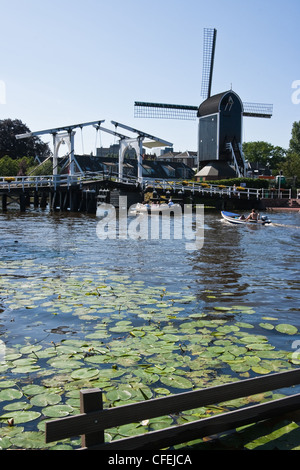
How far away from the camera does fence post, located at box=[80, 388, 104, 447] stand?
10.6ft

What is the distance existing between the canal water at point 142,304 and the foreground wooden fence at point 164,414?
4.50 ft

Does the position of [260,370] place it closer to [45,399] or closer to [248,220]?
[45,399]

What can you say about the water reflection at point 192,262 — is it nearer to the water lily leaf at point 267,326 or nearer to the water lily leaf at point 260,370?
the water lily leaf at point 267,326

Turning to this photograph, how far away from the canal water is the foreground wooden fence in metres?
1.37

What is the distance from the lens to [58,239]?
20641 mm

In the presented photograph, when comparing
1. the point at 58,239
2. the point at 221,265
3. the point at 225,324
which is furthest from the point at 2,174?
the point at 225,324

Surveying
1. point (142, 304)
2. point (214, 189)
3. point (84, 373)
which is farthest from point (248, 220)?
point (84, 373)

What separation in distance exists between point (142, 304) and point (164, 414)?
570cm

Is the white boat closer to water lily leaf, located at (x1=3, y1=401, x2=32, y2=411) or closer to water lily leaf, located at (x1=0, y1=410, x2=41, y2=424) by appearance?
water lily leaf, located at (x1=3, y1=401, x2=32, y2=411)

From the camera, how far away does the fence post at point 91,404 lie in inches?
→ 127

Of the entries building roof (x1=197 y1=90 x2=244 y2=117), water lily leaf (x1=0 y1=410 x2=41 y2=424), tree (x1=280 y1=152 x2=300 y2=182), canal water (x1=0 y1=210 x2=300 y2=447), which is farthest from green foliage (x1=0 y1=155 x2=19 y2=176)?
water lily leaf (x1=0 y1=410 x2=41 y2=424)

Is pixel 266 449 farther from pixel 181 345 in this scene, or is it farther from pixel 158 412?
pixel 181 345

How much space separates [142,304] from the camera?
9.18 m

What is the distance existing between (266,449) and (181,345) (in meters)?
2.81
